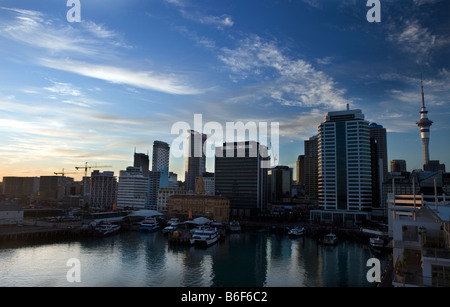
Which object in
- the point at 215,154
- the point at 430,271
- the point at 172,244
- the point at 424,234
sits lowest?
the point at 172,244

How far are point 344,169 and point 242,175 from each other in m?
32.8

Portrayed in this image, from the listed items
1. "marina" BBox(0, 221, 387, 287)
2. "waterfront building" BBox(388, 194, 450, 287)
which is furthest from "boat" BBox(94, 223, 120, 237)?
"waterfront building" BBox(388, 194, 450, 287)

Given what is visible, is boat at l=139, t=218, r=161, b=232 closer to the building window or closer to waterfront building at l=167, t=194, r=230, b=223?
waterfront building at l=167, t=194, r=230, b=223

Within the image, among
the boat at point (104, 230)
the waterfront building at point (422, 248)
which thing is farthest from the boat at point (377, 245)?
the boat at point (104, 230)

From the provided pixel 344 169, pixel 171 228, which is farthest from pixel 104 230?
pixel 344 169

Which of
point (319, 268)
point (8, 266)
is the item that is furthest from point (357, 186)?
point (8, 266)

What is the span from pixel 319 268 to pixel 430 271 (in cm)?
1950

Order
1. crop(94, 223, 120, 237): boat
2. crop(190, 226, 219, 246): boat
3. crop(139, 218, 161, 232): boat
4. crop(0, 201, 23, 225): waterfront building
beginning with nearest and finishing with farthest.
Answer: crop(190, 226, 219, 246): boat → crop(0, 201, 23, 225): waterfront building → crop(94, 223, 120, 237): boat → crop(139, 218, 161, 232): boat

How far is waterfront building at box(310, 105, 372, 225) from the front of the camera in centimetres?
8169

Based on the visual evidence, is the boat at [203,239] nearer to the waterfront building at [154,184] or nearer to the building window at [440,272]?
the building window at [440,272]

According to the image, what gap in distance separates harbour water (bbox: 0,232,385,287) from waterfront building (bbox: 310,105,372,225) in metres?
29.8
